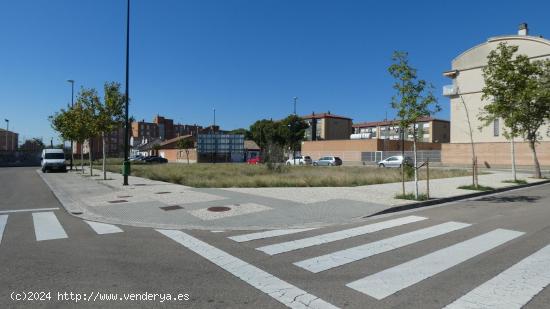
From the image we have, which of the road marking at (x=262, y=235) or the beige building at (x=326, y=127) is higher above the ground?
the beige building at (x=326, y=127)

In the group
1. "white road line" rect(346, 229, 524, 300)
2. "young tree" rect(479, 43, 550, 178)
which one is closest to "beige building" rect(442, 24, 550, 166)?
"young tree" rect(479, 43, 550, 178)

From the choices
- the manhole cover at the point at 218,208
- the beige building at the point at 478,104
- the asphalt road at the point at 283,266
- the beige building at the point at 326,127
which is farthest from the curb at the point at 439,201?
the beige building at the point at 326,127

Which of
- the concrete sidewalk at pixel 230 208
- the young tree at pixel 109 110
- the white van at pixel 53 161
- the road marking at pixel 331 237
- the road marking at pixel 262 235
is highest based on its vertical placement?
the young tree at pixel 109 110

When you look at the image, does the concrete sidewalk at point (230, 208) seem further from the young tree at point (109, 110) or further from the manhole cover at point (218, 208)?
the young tree at point (109, 110)

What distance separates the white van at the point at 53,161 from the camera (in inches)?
1347

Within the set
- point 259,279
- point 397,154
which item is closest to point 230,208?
point 259,279

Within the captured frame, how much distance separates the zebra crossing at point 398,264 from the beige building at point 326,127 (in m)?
100

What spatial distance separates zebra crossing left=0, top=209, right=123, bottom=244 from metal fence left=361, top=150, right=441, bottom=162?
48396mm

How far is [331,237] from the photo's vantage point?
7.44 metres

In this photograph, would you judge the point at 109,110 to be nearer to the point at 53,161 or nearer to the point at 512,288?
the point at 53,161

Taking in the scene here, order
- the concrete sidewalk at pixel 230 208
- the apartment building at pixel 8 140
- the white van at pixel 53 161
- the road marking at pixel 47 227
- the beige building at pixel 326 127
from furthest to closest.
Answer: the apartment building at pixel 8 140 < the beige building at pixel 326 127 < the white van at pixel 53 161 < the concrete sidewalk at pixel 230 208 < the road marking at pixel 47 227

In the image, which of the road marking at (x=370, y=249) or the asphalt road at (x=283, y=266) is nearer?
the asphalt road at (x=283, y=266)

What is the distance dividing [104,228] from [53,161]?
30612 millimetres

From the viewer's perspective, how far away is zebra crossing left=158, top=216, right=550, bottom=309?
4445 millimetres
